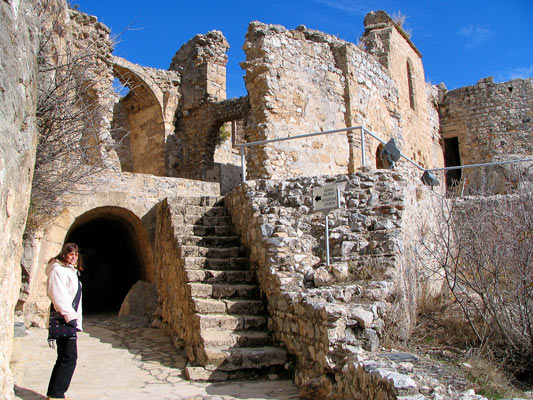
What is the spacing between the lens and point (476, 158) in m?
A: 18.3

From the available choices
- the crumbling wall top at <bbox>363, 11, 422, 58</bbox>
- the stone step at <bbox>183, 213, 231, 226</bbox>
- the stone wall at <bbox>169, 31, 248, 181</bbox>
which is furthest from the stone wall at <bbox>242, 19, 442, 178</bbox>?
the stone wall at <bbox>169, 31, 248, 181</bbox>

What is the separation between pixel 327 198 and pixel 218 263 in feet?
6.75

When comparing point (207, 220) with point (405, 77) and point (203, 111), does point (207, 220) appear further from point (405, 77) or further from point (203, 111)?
point (405, 77)

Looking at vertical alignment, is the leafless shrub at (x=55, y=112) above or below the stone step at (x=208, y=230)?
above

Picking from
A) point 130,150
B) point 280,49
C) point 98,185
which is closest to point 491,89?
point 280,49

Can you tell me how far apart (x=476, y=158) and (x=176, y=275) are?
1443cm

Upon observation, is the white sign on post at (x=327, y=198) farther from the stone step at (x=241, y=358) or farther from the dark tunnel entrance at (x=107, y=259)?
the dark tunnel entrance at (x=107, y=259)

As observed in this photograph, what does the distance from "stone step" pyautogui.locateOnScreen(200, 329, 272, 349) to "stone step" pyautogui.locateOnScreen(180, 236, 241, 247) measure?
2041mm

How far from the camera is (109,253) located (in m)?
13.3

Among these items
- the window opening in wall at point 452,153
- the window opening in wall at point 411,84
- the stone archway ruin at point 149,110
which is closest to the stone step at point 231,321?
the stone archway ruin at point 149,110

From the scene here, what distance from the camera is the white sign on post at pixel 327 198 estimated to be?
237 inches

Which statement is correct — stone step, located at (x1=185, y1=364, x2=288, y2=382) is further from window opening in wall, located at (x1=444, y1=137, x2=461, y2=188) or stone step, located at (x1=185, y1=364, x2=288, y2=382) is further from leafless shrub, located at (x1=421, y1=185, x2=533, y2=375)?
window opening in wall, located at (x1=444, y1=137, x2=461, y2=188)

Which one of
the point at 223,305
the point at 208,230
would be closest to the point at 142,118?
the point at 208,230

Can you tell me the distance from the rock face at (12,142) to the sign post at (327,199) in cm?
334
